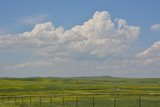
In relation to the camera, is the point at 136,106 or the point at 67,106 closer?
the point at 136,106

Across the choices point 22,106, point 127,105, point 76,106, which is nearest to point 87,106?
point 76,106

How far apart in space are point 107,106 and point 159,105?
6260 mm

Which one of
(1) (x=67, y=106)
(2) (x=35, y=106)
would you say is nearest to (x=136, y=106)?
(1) (x=67, y=106)

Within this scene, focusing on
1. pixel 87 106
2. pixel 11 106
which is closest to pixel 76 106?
pixel 87 106

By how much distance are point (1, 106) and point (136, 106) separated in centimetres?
1620

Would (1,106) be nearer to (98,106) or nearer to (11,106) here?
(11,106)

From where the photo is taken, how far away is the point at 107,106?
1986 inches

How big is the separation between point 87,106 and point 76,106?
1478mm

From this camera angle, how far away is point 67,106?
53312mm

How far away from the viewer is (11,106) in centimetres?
5300

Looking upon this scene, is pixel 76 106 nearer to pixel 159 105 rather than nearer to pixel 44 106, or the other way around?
pixel 44 106

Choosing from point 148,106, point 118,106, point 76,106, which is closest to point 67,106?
point 76,106

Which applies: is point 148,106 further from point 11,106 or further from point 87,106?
point 11,106

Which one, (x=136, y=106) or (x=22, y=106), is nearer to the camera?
(x=136, y=106)
